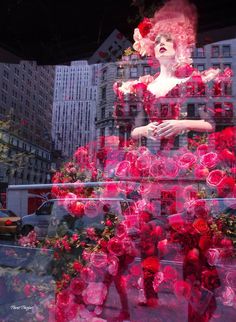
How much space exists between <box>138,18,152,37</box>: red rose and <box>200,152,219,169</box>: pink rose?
0.88 m

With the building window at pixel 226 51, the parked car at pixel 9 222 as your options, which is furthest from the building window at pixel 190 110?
the parked car at pixel 9 222

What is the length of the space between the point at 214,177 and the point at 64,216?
33.9 inches

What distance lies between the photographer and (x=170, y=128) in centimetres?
204

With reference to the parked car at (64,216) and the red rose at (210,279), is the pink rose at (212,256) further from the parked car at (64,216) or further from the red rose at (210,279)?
the parked car at (64,216)

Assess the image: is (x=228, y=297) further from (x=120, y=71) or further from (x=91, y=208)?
(x=120, y=71)

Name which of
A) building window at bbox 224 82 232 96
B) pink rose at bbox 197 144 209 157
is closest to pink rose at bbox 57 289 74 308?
pink rose at bbox 197 144 209 157

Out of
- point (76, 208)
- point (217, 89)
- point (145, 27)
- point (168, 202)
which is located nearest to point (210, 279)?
point (168, 202)

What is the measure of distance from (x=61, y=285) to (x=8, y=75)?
1415mm

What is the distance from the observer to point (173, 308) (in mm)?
1888

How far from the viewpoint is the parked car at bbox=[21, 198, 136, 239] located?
2.05 m

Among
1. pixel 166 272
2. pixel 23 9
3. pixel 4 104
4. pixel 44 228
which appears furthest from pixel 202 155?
pixel 23 9

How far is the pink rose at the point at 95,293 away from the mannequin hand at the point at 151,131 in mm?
853

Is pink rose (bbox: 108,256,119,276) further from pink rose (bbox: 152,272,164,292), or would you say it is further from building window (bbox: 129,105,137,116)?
building window (bbox: 129,105,137,116)

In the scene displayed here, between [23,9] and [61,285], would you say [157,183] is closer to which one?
[61,285]
